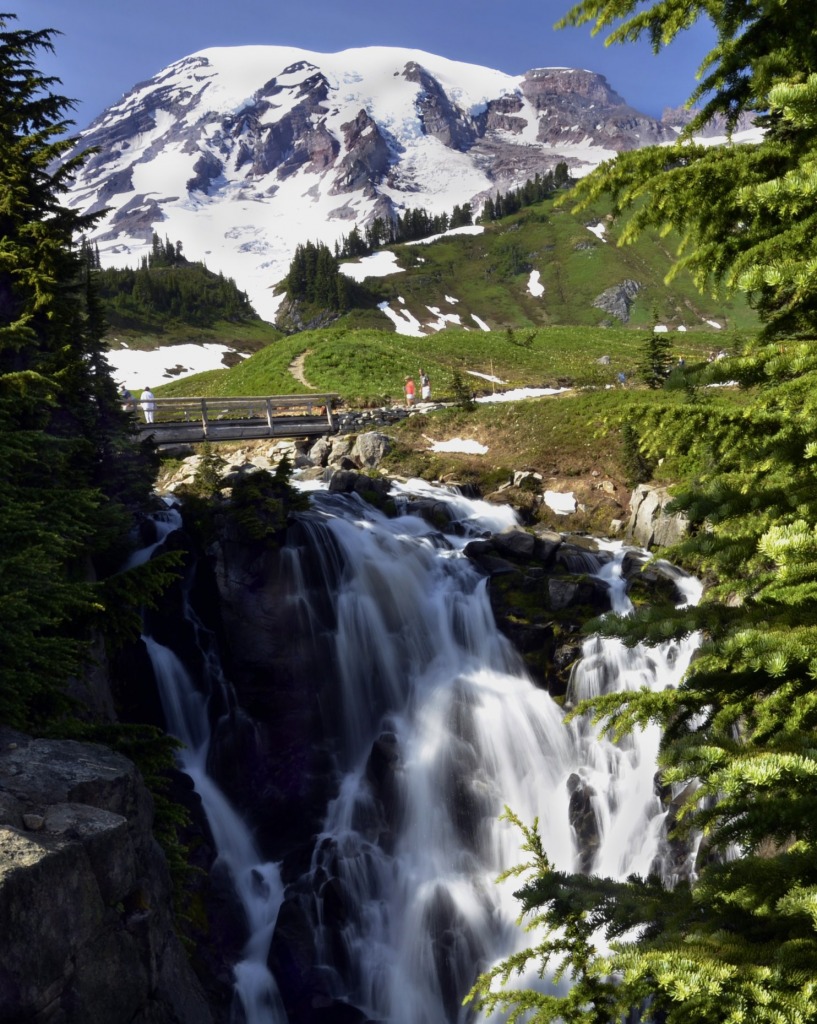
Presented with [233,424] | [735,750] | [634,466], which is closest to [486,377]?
[634,466]

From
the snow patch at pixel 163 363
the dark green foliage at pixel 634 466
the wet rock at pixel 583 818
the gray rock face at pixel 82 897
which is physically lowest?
the wet rock at pixel 583 818

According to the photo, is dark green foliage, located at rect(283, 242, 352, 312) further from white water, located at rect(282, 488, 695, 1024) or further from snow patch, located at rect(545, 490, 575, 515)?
white water, located at rect(282, 488, 695, 1024)

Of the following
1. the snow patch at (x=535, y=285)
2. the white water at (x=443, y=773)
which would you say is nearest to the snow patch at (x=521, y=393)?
the white water at (x=443, y=773)

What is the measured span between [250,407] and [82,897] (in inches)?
1278

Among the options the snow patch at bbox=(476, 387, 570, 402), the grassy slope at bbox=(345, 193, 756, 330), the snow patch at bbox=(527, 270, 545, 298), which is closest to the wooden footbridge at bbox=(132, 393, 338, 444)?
the snow patch at bbox=(476, 387, 570, 402)

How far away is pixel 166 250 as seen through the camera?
17638 cm

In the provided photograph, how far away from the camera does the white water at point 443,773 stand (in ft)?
45.5

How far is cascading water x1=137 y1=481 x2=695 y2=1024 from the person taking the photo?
13.7m

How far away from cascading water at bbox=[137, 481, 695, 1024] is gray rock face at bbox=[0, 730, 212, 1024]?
629 centimetres

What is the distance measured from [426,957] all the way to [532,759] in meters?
5.08

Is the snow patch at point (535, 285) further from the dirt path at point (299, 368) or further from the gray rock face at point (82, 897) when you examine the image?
the gray rock face at point (82, 897)

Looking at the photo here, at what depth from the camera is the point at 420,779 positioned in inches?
649

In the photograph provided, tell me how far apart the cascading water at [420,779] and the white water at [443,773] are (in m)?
0.04

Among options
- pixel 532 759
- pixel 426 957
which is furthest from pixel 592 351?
pixel 426 957
